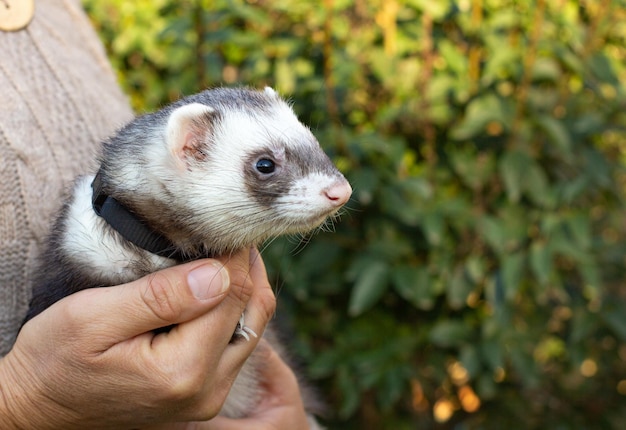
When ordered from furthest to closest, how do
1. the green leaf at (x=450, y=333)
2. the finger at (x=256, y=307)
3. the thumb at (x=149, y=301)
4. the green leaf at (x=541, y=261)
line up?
the green leaf at (x=450, y=333) < the green leaf at (x=541, y=261) < the finger at (x=256, y=307) < the thumb at (x=149, y=301)

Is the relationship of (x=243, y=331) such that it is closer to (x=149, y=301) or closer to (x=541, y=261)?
(x=149, y=301)

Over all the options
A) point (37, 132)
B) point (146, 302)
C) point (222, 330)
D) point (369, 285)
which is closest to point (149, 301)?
point (146, 302)

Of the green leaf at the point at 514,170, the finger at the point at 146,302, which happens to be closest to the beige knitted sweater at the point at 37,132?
the finger at the point at 146,302

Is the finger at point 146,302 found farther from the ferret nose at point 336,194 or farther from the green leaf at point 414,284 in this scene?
the green leaf at point 414,284

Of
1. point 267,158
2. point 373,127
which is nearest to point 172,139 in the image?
point 267,158

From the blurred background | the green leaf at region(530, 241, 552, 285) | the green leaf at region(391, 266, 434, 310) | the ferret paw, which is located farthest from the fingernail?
the green leaf at region(530, 241, 552, 285)

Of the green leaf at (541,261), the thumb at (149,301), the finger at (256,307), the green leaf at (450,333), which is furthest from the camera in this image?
the green leaf at (450,333)

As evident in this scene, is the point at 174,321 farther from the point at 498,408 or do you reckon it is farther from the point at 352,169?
the point at 498,408

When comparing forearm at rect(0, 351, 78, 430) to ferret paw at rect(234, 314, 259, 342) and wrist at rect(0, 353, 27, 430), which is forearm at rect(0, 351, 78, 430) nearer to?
wrist at rect(0, 353, 27, 430)
